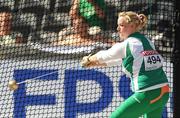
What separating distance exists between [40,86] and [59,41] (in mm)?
791

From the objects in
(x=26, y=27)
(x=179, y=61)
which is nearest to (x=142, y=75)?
(x=179, y=61)

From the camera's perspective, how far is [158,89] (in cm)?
374

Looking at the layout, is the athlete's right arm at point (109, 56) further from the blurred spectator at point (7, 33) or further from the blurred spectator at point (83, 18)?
the blurred spectator at point (7, 33)

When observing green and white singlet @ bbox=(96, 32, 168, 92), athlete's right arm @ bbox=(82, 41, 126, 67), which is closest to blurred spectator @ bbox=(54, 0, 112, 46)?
athlete's right arm @ bbox=(82, 41, 126, 67)

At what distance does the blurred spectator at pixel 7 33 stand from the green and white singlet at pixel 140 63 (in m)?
2.65

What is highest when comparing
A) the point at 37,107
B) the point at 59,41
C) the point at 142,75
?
the point at 142,75

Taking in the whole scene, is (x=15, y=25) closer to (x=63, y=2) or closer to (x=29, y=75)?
(x=63, y=2)

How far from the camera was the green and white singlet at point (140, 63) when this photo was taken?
3.71m

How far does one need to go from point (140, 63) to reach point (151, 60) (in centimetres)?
8

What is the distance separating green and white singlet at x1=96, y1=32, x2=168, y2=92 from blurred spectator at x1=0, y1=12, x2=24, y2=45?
265 centimetres

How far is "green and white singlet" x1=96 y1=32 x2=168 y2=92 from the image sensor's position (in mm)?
3715

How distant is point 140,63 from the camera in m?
3.74

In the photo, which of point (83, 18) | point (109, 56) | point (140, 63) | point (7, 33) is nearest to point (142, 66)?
point (140, 63)

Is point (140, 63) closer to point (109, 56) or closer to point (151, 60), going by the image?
point (151, 60)
